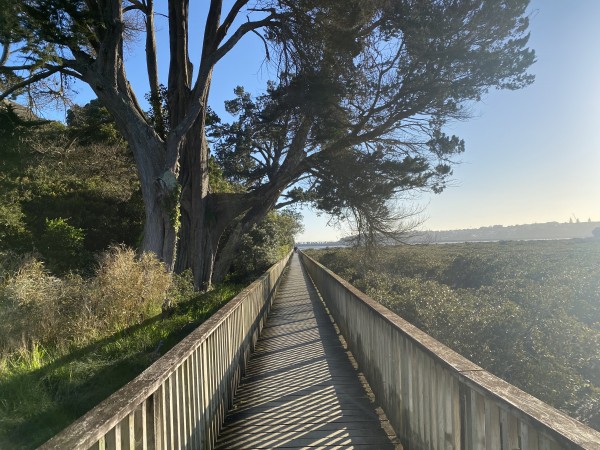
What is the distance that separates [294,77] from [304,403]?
11785 millimetres

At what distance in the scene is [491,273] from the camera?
72.6 ft

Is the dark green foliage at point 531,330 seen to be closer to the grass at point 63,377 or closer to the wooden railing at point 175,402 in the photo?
the wooden railing at point 175,402

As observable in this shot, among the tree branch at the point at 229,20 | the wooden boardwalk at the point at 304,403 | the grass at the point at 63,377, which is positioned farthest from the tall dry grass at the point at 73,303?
the tree branch at the point at 229,20

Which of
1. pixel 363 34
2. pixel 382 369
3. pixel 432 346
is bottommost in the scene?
pixel 382 369

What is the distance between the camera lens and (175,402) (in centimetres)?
289

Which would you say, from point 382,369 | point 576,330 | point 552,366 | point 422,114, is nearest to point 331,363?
point 382,369

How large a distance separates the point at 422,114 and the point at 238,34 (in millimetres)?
6946

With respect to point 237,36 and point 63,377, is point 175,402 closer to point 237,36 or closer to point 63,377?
point 63,377

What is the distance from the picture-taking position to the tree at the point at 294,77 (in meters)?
12.9

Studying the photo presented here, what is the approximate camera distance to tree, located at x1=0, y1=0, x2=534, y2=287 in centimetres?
1288

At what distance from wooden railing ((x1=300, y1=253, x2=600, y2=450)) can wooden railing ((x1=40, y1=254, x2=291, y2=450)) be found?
166 centimetres

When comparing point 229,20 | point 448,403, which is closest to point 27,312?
point 448,403

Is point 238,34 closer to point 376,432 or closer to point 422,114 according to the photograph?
point 422,114

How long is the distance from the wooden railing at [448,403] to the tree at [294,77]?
382 inches
